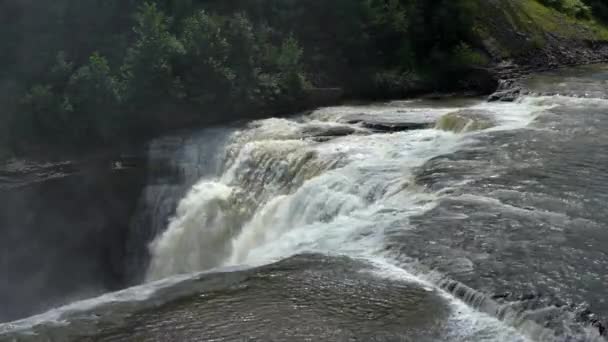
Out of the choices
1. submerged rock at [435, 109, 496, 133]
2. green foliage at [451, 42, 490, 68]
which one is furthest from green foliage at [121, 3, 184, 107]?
green foliage at [451, 42, 490, 68]

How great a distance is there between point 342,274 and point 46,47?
50.1ft

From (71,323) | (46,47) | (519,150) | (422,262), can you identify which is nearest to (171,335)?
(71,323)

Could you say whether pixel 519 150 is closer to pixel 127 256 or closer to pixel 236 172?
pixel 236 172

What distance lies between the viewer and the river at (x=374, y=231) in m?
7.87

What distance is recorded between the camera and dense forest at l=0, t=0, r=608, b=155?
1895 centimetres

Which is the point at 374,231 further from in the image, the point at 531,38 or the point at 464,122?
the point at 531,38

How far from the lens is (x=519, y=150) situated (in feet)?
46.2

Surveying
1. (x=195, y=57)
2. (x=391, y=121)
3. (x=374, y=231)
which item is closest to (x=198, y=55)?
(x=195, y=57)

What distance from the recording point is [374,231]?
10.6m

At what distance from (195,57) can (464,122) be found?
782 cm

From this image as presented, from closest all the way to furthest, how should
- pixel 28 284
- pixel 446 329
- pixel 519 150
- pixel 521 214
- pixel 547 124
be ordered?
pixel 446 329 → pixel 521 214 → pixel 519 150 → pixel 547 124 → pixel 28 284

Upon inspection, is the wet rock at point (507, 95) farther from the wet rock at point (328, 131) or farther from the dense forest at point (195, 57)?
the wet rock at point (328, 131)

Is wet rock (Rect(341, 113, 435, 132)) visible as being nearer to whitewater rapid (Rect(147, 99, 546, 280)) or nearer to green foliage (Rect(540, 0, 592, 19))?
whitewater rapid (Rect(147, 99, 546, 280))

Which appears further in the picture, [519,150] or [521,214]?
[519,150]
